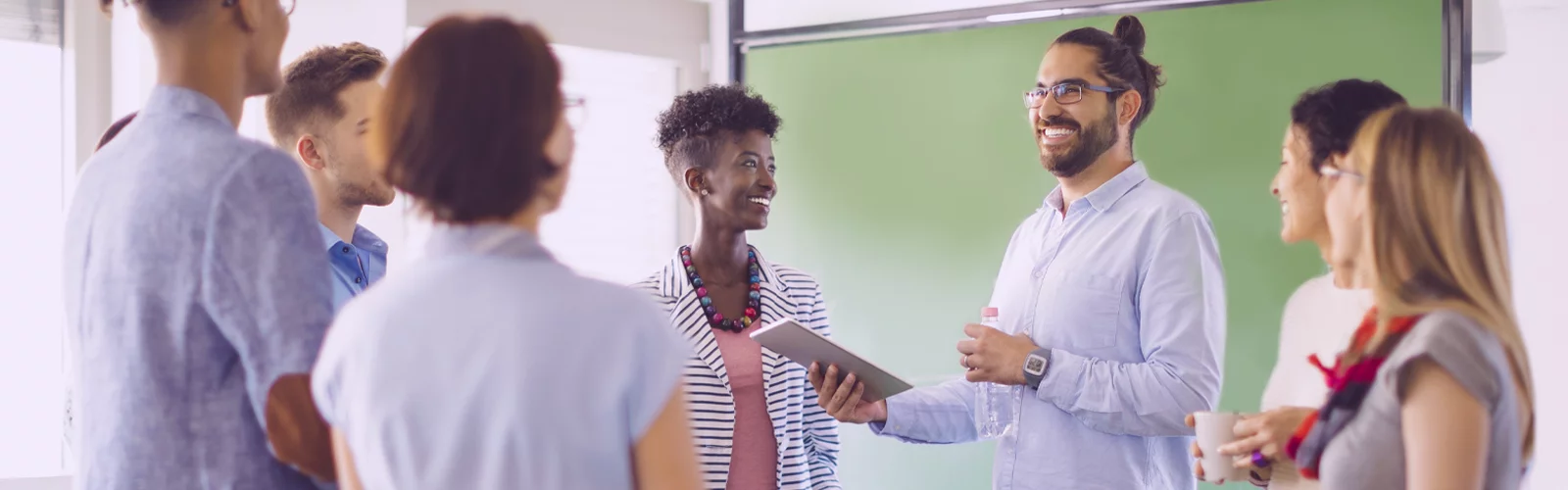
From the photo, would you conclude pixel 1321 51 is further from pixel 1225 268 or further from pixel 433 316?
pixel 433 316

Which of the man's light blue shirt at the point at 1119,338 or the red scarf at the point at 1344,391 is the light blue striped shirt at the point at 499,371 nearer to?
the red scarf at the point at 1344,391

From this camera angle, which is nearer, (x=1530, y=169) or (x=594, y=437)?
(x=594, y=437)

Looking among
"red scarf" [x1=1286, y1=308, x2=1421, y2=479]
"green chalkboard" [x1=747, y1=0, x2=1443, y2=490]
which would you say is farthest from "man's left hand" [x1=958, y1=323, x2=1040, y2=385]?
"green chalkboard" [x1=747, y1=0, x2=1443, y2=490]

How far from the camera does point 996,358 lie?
2361 millimetres

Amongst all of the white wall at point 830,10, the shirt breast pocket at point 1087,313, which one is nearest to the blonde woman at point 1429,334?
the shirt breast pocket at point 1087,313

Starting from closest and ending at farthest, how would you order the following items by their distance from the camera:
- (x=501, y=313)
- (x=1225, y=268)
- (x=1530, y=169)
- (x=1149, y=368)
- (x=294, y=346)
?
(x=501, y=313) → (x=294, y=346) → (x=1149, y=368) → (x=1530, y=169) → (x=1225, y=268)

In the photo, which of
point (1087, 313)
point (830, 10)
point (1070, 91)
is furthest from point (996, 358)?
point (830, 10)

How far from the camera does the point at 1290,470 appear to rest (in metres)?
1.81

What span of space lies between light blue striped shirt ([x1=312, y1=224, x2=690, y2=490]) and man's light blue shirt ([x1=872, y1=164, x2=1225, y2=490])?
138cm

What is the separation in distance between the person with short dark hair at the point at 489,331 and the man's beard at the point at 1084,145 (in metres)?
1.57

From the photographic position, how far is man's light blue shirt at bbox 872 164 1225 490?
2279 millimetres

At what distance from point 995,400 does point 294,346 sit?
5.56 ft

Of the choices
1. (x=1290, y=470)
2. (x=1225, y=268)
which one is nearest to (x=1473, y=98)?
(x=1225, y=268)

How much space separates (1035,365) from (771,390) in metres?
0.56
